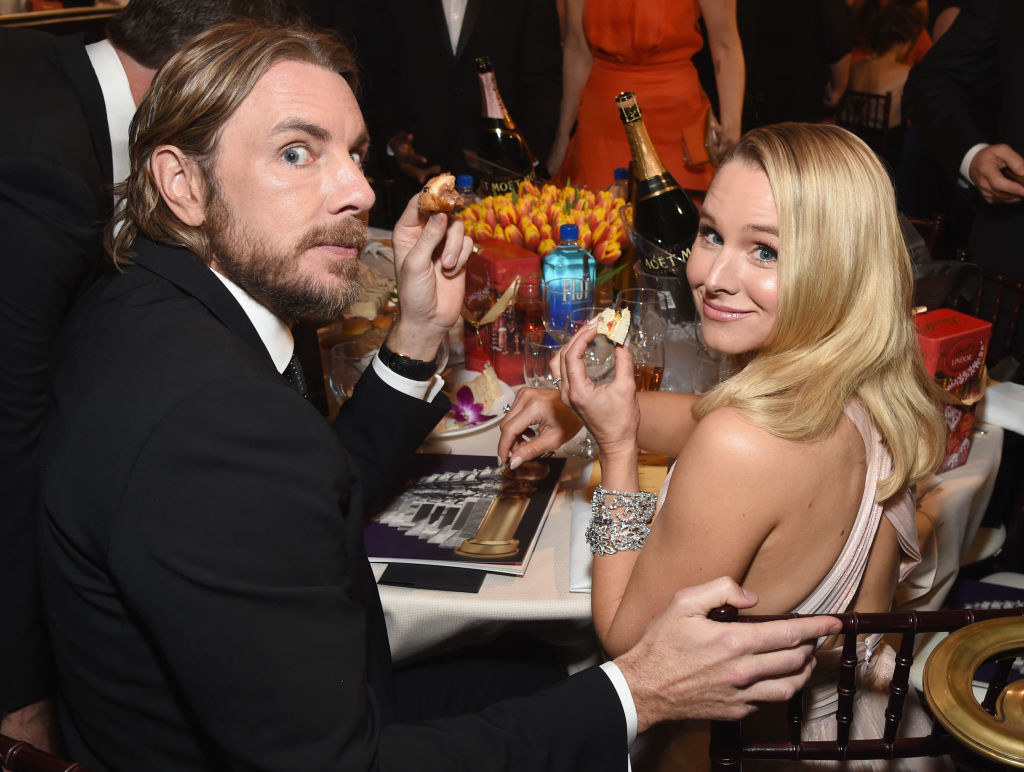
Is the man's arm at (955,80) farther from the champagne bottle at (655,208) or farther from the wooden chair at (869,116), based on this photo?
the wooden chair at (869,116)

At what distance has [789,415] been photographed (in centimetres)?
122

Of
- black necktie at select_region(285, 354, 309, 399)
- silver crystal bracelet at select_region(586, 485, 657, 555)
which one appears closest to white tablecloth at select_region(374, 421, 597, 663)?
silver crystal bracelet at select_region(586, 485, 657, 555)

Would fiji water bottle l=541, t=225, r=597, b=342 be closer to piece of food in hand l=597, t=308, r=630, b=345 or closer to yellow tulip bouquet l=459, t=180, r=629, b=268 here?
yellow tulip bouquet l=459, t=180, r=629, b=268

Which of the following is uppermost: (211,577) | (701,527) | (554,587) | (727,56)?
(727,56)

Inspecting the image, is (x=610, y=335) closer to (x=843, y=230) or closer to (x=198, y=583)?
(x=843, y=230)

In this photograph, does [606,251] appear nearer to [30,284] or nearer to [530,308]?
[530,308]

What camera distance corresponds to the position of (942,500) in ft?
5.58

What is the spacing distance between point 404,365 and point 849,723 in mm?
989

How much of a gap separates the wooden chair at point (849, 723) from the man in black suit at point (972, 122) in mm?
1894

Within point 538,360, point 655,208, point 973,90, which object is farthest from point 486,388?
point 973,90

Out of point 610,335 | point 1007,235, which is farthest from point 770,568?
point 1007,235

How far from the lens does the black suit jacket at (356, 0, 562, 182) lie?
436 centimetres

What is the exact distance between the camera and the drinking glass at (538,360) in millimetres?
1878

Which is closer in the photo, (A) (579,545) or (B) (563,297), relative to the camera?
(A) (579,545)
